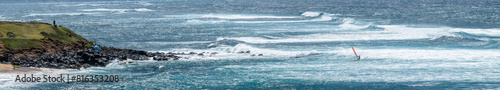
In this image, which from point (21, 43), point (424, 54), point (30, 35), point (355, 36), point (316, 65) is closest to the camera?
point (316, 65)

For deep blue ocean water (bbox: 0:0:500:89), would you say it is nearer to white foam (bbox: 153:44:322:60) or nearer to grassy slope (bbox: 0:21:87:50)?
white foam (bbox: 153:44:322:60)

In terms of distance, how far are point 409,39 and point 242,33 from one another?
20285mm

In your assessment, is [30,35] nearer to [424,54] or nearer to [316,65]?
[316,65]

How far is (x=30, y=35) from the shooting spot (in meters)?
38.5

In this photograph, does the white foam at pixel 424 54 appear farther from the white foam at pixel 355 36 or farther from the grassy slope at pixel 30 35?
the grassy slope at pixel 30 35

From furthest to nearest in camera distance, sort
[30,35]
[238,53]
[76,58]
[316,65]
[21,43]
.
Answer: [238,53]
[30,35]
[21,43]
[316,65]
[76,58]

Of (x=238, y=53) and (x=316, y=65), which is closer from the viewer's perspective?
(x=316, y=65)

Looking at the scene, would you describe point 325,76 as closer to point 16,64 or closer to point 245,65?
point 245,65

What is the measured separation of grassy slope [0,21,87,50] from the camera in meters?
35.6

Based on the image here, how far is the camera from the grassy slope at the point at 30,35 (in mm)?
35625

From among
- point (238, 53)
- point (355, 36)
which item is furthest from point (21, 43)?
point (355, 36)

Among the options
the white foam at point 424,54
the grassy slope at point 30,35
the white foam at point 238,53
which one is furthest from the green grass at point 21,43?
the white foam at point 424,54

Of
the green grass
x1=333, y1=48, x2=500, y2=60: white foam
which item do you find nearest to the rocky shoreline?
the green grass

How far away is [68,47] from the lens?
3906 centimetres
